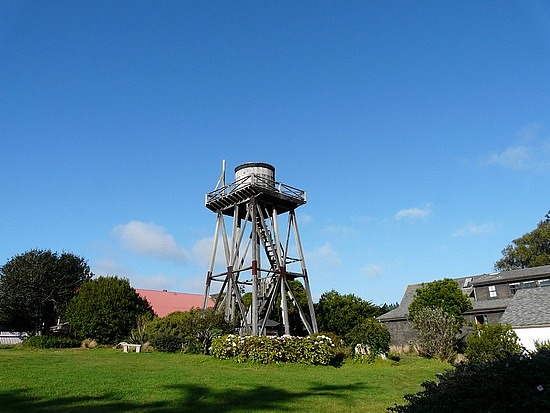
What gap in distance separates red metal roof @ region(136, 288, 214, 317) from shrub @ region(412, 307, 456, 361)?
25.5m

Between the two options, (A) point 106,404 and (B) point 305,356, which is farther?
(B) point 305,356

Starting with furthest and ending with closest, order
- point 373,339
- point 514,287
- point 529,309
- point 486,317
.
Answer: point 514,287 < point 486,317 < point 529,309 < point 373,339

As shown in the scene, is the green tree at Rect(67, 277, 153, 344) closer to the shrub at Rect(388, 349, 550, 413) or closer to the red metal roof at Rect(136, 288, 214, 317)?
the red metal roof at Rect(136, 288, 214, 317)

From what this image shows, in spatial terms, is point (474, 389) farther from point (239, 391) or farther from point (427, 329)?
point (427, 329)

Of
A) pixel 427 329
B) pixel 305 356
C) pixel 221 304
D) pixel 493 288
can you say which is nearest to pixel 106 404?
pixel 305 356

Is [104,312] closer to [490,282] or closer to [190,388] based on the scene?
[190,388]

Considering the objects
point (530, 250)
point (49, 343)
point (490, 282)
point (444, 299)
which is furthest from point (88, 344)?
point (530, 250)

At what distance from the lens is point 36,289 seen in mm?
36969

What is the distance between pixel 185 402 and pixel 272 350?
10.3 meters

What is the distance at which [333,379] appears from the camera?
15.2 metres

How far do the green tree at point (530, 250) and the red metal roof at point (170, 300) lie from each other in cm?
4292

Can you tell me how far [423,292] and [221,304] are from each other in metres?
17.6

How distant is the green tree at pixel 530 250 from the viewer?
5462cm

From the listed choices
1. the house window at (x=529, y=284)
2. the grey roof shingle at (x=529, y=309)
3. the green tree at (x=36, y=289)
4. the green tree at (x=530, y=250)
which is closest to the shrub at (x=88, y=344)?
the green tree at (x=36, y=289)
